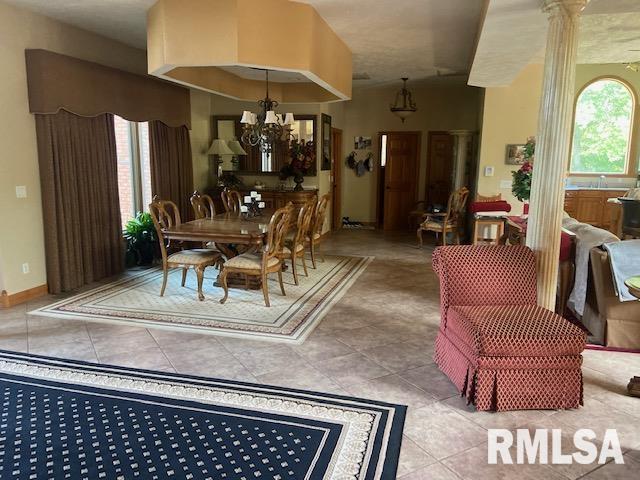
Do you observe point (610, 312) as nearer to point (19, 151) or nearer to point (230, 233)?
point (230, 233)

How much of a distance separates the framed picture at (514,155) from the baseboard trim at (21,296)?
6396 mm

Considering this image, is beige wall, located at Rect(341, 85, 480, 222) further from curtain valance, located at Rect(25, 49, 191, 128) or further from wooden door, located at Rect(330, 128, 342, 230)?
curtain valance, located at Rect(25, 49, 191, 128)

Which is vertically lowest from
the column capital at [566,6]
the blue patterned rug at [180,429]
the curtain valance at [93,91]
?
the blue patterned rug at [180,429]

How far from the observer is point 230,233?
451 centimetres

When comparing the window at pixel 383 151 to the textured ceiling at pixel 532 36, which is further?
the window at pixel 383 151

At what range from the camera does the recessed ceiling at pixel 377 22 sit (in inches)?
Answer: 166

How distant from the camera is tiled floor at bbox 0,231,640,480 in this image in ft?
7.61

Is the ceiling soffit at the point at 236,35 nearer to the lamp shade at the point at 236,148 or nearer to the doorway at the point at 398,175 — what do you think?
the lamp shade at the point at 236,148

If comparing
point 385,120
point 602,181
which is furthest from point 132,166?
point 602,181

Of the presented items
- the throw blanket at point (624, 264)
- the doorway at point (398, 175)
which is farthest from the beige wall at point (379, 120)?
the throw blanket at point (624, 264)

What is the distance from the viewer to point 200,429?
2.50m

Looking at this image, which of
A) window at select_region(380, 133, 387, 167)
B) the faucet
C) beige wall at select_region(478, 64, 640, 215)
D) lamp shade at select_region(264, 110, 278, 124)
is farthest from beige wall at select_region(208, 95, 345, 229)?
the faucet

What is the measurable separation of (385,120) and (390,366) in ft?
23.8

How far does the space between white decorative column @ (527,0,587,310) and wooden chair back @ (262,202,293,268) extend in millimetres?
2183
